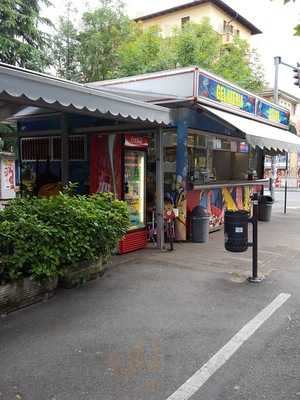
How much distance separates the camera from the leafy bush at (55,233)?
4.87 metres

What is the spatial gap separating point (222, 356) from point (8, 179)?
985 centimetres

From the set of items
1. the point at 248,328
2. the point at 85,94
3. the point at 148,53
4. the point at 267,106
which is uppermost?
the point at 148,53

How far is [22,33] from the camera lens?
20.7 m

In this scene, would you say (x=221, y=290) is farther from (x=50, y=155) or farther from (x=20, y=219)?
(x=50, y=155)

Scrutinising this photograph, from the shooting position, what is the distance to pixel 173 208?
9102mm

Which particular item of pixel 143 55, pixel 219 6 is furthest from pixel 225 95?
pixel 219 6

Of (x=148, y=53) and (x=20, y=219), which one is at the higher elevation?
(x=148, y=53)

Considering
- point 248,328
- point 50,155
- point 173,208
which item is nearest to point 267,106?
point 173,208

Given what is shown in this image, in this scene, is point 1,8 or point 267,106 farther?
point 1,8

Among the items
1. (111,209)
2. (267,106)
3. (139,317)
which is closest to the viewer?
(139,317)

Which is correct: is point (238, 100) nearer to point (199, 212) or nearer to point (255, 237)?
point (199, 212)

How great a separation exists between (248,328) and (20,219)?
9.40ft

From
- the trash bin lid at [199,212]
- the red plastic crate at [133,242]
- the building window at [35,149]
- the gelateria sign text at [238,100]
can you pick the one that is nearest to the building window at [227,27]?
the gelateria sign text at [238,100]

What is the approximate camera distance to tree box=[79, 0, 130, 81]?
89.2 ft
